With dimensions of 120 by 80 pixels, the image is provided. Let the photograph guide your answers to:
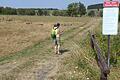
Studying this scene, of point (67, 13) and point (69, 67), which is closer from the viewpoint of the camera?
point (69, 67)

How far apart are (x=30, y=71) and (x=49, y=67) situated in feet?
3.73

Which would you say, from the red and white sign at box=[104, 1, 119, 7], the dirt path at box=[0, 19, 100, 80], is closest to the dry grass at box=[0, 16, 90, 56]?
the dirt path at box=[0, 19, 100, 80]

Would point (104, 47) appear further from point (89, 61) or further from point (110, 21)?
point (110, 21)

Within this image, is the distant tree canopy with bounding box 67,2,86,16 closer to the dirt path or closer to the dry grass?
the dry grass

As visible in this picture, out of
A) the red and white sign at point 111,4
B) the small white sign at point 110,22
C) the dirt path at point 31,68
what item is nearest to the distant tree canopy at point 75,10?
the dirt path at point 31,68

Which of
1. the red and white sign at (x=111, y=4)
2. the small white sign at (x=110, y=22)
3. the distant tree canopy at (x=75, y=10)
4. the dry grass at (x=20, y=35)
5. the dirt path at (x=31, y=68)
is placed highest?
the red and white sign at (x=111, y=4)

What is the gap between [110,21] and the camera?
1004cm

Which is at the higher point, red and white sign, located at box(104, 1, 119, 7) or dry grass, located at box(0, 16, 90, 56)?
red and white sign, located at box(104, 1, 119, 7)

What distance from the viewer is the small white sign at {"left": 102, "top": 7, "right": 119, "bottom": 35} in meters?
9.96

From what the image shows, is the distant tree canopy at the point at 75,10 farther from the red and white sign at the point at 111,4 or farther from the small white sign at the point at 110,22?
the small white sign at the point at 110,22

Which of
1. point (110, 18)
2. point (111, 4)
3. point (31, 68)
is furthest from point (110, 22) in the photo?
point (31, 68)

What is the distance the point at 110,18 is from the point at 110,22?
132 mm

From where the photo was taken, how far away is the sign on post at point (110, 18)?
9.97m

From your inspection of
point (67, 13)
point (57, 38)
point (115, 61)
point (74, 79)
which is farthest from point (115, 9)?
point (67, 13)
